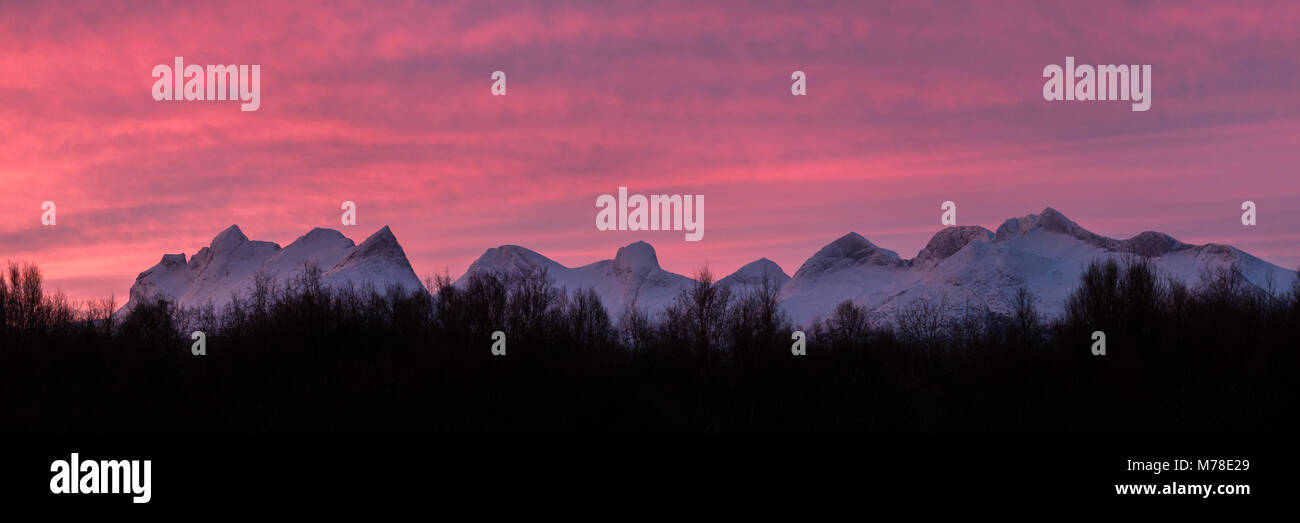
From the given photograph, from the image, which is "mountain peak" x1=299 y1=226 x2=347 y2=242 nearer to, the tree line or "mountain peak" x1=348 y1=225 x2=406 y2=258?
"mountain peak" x1=348 y1=225 x2=406 y2=258

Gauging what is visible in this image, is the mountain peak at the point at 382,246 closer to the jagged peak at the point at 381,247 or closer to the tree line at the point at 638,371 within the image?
the jagged peak at the point at 381,247

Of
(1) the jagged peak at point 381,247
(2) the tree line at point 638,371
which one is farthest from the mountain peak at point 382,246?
(2) the tree line at point 638,371

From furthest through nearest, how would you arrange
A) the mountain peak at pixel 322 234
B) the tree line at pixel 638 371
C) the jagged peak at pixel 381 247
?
the mountain peak at pixel 322 234 < the jagged peak at pixel 381 247 < the tree line at pixel 638 371

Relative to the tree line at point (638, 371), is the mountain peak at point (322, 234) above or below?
above

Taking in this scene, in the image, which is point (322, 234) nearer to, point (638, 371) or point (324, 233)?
point (324, 233)

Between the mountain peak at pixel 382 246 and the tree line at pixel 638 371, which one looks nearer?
the tree line at pixel 638 371

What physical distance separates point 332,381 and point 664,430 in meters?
19.5

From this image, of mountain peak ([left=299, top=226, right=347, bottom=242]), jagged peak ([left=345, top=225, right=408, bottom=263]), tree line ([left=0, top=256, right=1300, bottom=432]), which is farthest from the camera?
mountain peak ([left=299, top=226, right=347, bottom=242])

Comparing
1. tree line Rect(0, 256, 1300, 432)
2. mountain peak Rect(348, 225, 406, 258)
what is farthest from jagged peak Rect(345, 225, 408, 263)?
tree line Rect(0, 256, 1300, 432)

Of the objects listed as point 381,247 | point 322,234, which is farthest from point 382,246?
point 322,234
